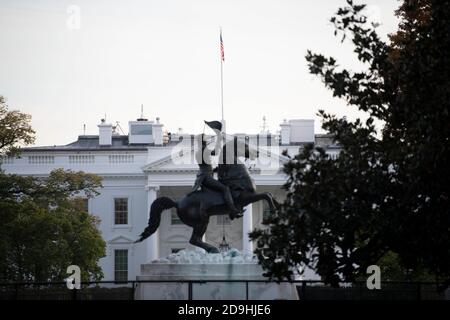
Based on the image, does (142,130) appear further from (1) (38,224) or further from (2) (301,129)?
(1) (38,224)

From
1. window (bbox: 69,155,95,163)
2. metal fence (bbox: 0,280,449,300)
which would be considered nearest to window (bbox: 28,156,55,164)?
window (bbox: 69,155,95,163)

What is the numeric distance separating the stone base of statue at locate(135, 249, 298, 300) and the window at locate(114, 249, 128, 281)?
50444 mm

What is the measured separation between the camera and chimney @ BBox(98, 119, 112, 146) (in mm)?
83500

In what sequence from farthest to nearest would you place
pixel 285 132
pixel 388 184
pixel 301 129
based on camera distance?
pixel 301 129 → pixel 285 132 → pixel 388 184

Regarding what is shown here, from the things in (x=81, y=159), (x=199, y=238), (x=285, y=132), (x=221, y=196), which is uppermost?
(x=285, y=132)

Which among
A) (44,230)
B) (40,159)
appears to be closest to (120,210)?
(40,159)

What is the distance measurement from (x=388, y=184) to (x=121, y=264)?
5991 centimetres

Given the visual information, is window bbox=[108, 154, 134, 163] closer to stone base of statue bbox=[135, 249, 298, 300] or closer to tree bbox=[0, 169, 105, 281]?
tree bbox=[0, 169, 105, 281]

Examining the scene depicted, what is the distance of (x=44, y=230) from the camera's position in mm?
50250

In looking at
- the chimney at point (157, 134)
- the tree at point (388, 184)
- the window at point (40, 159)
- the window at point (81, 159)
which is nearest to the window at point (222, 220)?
the chimney at point (157, 134)

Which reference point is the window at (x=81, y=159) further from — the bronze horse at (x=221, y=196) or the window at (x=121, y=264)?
the bronze horse at (x=221, y=196)

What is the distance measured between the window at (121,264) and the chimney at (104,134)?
28.5ft

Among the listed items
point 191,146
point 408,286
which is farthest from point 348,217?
point 191,146

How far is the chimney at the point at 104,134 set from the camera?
274 feet
